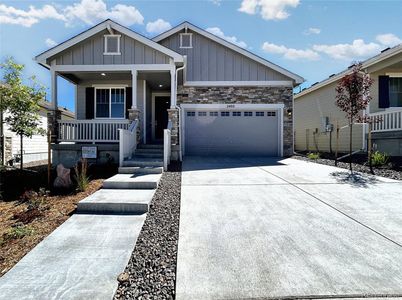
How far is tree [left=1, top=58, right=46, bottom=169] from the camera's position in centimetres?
784

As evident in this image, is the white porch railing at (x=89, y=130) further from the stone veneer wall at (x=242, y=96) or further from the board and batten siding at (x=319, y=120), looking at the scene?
the board and batten siding at (x=319, y=120)

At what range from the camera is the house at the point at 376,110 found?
1133 cm

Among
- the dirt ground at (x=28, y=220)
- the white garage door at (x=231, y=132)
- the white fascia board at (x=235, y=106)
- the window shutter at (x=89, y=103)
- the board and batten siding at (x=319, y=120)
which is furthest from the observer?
the board and batten siding at (x=319, y=120)

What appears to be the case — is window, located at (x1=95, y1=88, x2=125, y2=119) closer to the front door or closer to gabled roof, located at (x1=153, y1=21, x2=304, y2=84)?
the front door

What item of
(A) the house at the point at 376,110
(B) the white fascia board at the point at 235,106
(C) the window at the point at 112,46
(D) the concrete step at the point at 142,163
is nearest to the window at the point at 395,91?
(A) the house at the point at 376,110

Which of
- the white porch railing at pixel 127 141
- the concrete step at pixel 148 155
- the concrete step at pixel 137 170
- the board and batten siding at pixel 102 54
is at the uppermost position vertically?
the board and batten siding at pixel 102 54

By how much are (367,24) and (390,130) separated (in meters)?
4.34

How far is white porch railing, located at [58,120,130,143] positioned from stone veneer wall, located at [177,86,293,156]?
12.9 ft

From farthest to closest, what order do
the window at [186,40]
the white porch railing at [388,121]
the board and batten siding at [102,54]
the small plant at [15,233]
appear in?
the window at [186,40], the white porch railing at [388,121], the board and batten siding at [102,54], the small plant at [15,233]

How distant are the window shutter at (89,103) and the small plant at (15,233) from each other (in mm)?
8925

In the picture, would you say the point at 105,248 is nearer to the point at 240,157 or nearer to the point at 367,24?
the point at 240,157

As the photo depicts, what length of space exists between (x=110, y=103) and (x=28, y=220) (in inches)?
347

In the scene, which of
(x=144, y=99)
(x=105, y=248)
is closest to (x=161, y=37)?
(x=144, y=99)

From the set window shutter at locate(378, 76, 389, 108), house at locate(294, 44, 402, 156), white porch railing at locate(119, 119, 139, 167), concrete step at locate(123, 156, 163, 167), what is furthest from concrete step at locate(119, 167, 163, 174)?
window shutter at locate(378, 76, 389, 108)
